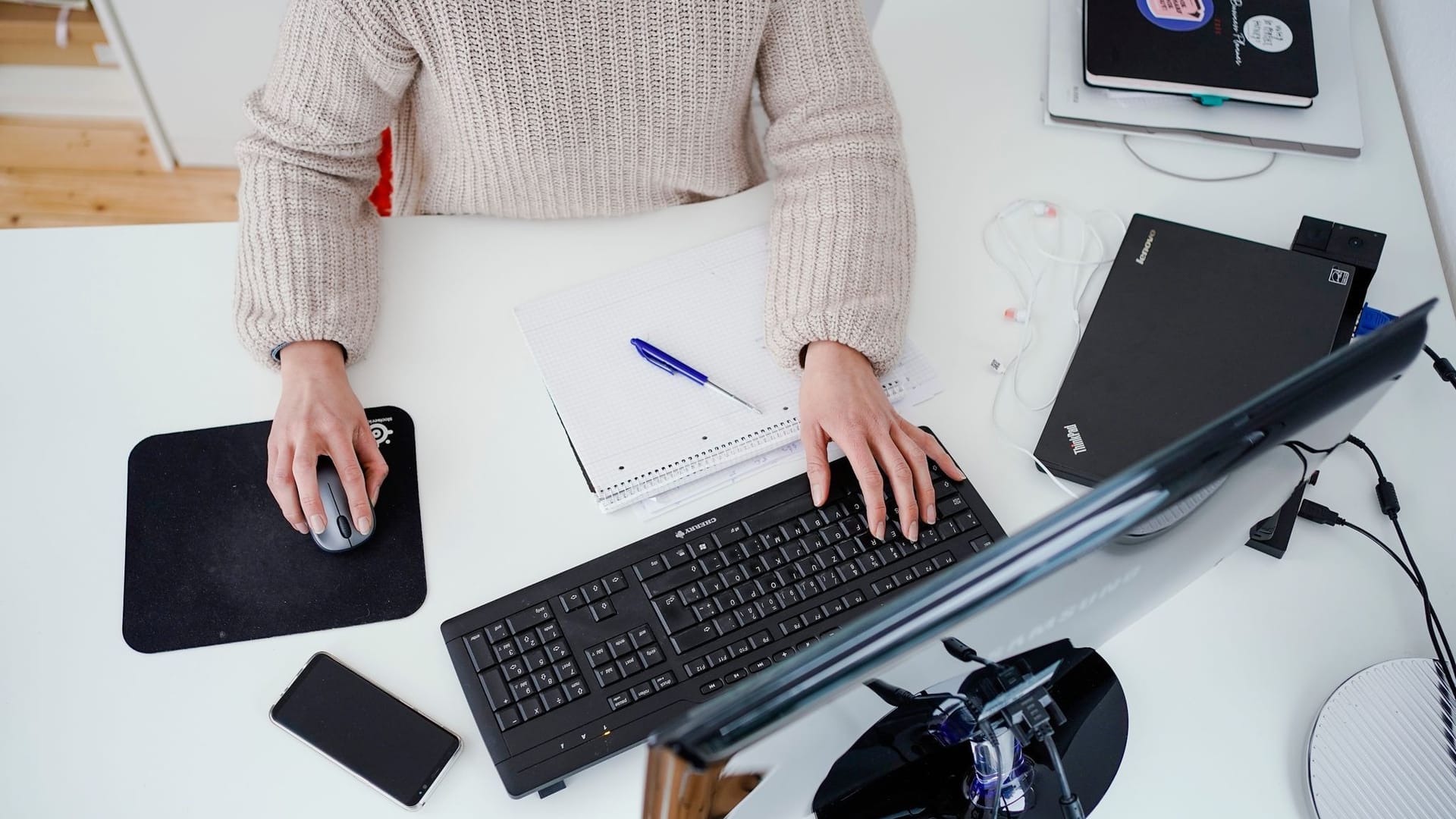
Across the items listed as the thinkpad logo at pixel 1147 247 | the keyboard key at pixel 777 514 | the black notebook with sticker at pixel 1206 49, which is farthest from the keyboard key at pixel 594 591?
the black notebook with sticker at pixel 1206 49

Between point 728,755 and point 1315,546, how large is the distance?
670 mm

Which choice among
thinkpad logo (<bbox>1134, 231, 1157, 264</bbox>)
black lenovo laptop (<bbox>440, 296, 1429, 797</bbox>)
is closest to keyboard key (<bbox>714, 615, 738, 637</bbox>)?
black lenovo laptop (<bbox>440, 296, 1429, 797</bbox>)

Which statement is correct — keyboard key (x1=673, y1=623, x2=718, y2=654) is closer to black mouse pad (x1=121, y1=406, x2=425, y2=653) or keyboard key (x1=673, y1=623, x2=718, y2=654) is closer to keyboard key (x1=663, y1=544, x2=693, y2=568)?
keyboard key (x1=663, y1=544, x2=693, y2=568)

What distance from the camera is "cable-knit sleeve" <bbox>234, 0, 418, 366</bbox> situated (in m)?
0.85

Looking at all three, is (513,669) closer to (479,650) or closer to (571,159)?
(479,650)

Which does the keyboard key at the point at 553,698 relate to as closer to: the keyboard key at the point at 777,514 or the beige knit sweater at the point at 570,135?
the keyboard key at the point at 777,514

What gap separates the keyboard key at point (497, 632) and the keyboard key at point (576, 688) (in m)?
0.06

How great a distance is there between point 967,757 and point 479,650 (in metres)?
0.36

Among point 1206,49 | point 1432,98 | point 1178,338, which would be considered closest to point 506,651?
point 1178,338

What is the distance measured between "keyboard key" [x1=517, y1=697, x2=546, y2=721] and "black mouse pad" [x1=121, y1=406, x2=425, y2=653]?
124 mm

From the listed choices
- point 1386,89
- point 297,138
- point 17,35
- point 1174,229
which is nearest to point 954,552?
point 1174,229

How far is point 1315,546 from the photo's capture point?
0.87 m

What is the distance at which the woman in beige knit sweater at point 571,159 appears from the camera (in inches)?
33.7

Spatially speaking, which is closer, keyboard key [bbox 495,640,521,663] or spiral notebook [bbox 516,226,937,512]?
keyboard key [bbox 495,640,521,663]
